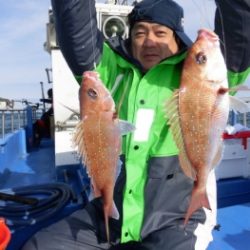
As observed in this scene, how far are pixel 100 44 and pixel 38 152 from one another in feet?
16.0

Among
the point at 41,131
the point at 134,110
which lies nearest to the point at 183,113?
the point at 134,110

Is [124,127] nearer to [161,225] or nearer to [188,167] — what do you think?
[188,167]

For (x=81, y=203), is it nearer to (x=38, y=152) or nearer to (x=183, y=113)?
(x=183, y=113)

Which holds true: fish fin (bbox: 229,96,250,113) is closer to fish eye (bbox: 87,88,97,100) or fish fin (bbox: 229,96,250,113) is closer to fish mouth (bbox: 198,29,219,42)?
fish mouth (bbox: 198,29,219,42)

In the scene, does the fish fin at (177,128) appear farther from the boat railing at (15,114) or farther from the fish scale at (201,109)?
the boat railing at (15,114)

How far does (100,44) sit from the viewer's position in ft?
8.59

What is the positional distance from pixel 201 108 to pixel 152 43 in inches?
30.5

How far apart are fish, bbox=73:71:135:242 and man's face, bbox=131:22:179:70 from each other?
2.09 feet

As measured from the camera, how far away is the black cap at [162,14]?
7.94ft

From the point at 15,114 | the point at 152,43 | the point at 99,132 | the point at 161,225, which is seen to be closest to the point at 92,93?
the point at 99,132

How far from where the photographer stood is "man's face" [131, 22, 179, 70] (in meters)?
2.46

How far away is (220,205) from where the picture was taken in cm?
394

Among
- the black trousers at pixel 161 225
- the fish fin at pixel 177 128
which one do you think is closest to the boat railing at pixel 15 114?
the black trousers at pixel 161 225

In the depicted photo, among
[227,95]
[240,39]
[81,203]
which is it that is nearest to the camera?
[227,95]
